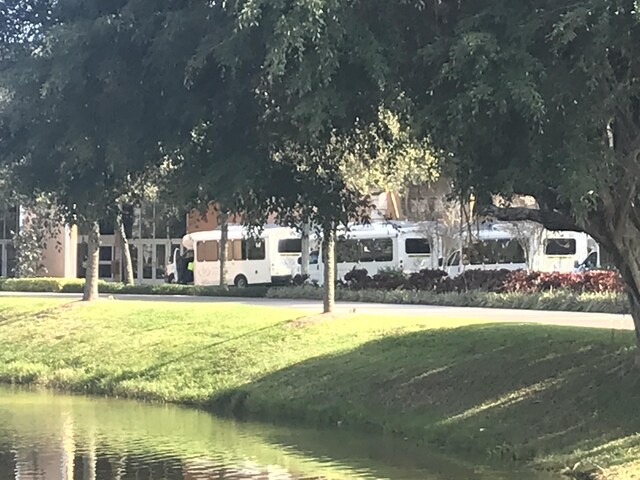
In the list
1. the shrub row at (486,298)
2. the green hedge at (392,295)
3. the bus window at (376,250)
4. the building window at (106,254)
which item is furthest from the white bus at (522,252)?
the building window at (106,254)

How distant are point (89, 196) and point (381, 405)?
6219mm

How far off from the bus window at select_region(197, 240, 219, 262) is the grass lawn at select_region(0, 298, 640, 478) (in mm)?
21468

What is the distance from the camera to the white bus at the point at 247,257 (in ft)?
149

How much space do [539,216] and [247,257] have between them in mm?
33311

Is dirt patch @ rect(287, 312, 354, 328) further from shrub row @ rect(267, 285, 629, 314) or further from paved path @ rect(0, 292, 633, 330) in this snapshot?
shrub row @ rect(267, 285, 629, 314)

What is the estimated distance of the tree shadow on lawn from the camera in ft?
44.1

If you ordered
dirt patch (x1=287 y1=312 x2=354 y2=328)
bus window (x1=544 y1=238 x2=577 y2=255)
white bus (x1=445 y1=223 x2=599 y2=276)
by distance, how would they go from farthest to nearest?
bus window (x1=544 y1=238 x2=577 y2=255) → white bus (x1=445 y1=223 x2=599 y2=276) → dirt patch (x1=287 y1=312 x2=354 y2=328)

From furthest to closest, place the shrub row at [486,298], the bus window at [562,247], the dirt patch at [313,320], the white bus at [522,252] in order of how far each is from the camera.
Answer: the bus window at [562,247], the white bus at [522,252], the shrub row at [486,298], the dirt patch at [313,320]

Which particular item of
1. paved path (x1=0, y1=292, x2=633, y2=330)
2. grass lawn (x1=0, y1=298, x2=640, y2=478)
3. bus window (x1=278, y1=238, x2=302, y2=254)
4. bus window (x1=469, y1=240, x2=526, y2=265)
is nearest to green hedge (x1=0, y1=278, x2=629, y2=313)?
paved path (x1=0, y1=292, x2=633, y2=330)

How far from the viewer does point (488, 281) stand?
106 ft

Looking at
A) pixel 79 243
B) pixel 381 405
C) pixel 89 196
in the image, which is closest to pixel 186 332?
pixel 381 405

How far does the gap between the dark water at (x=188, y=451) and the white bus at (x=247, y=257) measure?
27008mm

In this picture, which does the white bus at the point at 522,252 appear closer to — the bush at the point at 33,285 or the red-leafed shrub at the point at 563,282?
the red-leafed shrub at the point at 563,282

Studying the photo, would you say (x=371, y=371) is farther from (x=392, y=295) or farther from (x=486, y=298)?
(x=392, y=295)
